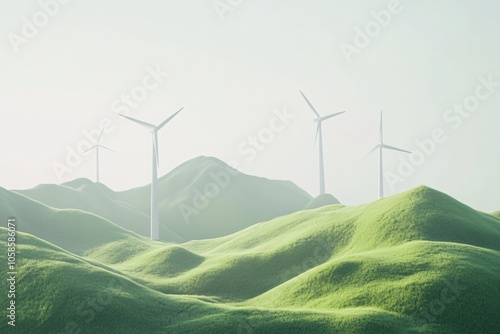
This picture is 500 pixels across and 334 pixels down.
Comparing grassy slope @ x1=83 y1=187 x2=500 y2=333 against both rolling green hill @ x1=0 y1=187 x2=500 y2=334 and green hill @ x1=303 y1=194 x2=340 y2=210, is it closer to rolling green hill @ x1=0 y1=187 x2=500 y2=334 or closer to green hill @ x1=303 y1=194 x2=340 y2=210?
rolling green hill @ x1=0 y1=187 x2=500 y2=334

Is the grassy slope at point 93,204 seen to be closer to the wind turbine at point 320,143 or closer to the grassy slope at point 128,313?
the wind turbine at point 320,143

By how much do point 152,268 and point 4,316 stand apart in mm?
31930

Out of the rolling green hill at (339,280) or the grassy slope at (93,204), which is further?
the grassy slope at (93,204)

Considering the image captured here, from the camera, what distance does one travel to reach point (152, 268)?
66250 millimetres

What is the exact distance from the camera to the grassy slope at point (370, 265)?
36.4 m

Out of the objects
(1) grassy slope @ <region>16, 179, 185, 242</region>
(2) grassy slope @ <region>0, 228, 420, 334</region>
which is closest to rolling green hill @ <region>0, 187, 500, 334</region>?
(2) grassy slope @ <region>0, 228, 420, 334</region>

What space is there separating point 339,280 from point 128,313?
1710cm

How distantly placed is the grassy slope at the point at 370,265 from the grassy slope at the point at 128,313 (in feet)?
14.6

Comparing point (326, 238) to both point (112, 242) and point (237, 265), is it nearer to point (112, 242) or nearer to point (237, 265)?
point (237, 265)

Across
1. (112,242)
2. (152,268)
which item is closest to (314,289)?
(152,268)

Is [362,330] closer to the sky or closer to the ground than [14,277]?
closer to the ground

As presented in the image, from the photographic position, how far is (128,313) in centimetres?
3534

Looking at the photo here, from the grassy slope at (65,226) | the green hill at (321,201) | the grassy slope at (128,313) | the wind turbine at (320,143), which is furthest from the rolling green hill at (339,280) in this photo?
the green hill at (321,201)

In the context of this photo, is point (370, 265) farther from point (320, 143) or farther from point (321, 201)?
point (321, 201)
